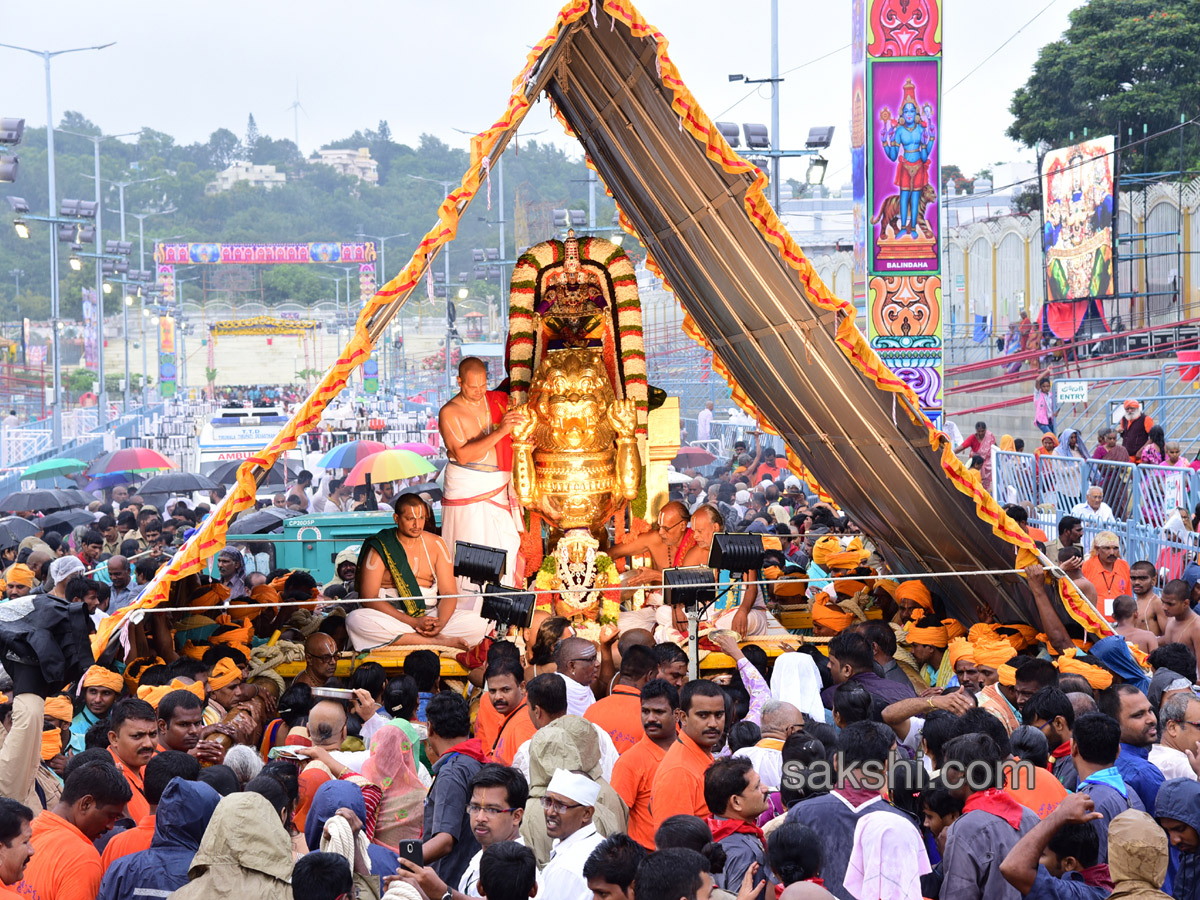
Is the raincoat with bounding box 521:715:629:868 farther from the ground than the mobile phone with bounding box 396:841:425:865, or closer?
farther from the ground

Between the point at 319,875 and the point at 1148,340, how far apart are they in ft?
80.4

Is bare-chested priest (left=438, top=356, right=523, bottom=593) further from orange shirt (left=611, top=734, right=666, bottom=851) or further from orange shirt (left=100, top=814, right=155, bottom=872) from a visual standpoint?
orange shirt (left=100, top=814, right=155, bottom=872)

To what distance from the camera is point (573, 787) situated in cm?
469

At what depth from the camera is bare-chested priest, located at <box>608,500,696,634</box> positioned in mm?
10008

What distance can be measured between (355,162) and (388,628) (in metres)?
128

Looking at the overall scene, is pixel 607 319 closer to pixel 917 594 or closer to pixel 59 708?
pixel 917 594

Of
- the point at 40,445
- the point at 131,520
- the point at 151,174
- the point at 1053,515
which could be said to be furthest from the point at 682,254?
the point at 151,174

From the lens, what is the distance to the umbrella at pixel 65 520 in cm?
1454

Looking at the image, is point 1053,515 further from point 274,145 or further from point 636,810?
point 274,145

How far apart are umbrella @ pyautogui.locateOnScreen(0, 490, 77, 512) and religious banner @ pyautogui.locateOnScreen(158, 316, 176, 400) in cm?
3913

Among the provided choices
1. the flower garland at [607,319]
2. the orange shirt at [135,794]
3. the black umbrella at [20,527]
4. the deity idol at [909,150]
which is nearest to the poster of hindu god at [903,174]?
the deity idol at [909,150]

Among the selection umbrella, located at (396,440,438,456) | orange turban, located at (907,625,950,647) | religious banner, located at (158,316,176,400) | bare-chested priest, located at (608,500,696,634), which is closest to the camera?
orange turban, located at (907,625,950,647)

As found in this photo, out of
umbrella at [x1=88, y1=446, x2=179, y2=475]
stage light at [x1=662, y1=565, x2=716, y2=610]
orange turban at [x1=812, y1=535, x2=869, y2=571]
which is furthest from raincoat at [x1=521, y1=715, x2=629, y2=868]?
umbrella at [x1=88, y1=446, x2=179, y2=475]

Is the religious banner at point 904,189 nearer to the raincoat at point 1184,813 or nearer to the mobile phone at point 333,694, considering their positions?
the raincoat at point 1184,813
